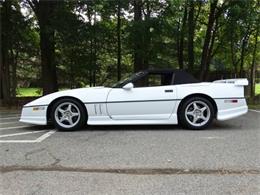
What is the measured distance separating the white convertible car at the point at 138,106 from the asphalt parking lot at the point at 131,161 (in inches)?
10.4

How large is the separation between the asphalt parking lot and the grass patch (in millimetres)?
11212

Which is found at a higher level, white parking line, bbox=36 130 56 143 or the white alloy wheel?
the white alloy wheel

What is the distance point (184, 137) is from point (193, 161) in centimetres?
163

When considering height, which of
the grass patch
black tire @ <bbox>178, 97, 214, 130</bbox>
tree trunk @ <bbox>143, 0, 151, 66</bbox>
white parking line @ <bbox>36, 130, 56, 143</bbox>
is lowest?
white parking line @ <bbox>36, 130, 56, 143</bbox>

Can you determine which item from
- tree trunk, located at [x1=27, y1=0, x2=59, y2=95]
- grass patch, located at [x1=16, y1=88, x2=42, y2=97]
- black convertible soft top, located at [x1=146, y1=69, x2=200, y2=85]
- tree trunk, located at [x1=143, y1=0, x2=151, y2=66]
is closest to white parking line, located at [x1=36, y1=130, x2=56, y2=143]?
black convertible soft top, located at [x1=146, y1=69, x2=200, y2=85]

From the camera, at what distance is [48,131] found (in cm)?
676

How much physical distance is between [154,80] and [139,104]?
73 cm

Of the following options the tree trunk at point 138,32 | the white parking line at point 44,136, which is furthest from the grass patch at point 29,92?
the white parking line at point 44,136

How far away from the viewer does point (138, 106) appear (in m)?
6.88

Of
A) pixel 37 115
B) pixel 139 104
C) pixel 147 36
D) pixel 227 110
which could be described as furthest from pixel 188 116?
pixel 147 36

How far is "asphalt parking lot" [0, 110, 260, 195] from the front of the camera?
3.53 meters

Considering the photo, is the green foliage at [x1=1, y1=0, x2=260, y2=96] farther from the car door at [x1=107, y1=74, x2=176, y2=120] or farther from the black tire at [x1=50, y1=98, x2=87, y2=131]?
the black tire at [x1=50, y1=98, x2=87, y2=131]

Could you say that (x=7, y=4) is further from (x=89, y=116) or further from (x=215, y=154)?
(x=215, y=154)

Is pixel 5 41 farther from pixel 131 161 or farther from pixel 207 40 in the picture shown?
pixel 131 161
